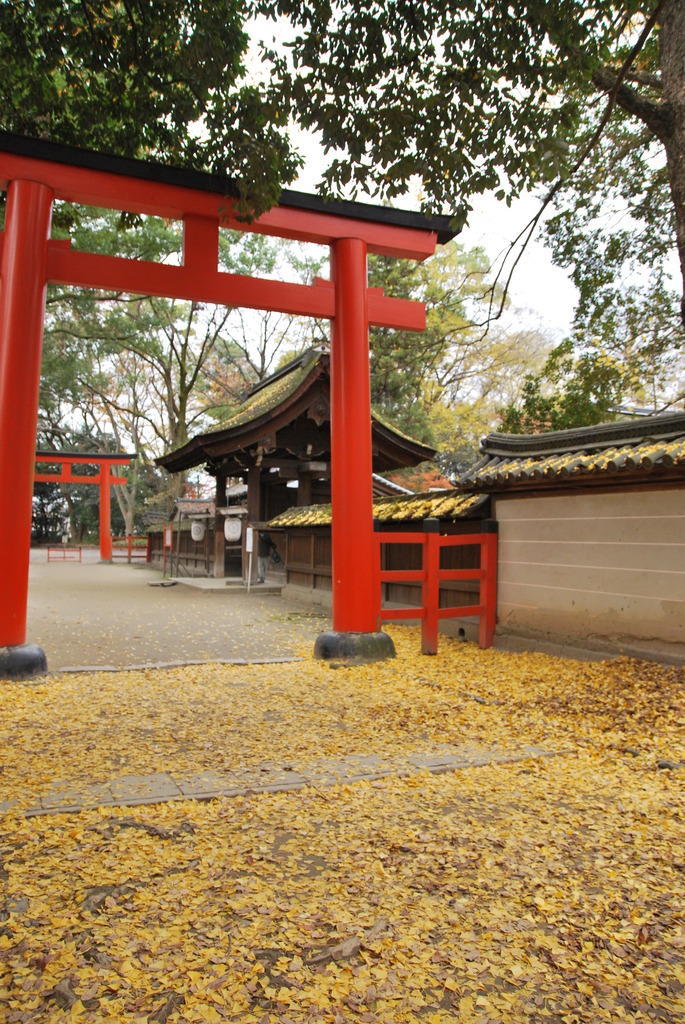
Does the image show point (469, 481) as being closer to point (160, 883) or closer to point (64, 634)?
point (64, 634)

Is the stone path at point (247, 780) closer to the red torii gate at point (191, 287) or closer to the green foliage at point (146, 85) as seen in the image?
the red torii gate at point (191, 287)

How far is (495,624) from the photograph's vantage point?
7.91 meters

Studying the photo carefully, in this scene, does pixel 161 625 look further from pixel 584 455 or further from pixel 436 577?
pixel 584 455

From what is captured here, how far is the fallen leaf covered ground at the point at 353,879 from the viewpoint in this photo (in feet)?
6.30

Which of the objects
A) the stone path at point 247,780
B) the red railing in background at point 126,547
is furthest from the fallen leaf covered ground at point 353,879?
the red railing in background at point 126,547

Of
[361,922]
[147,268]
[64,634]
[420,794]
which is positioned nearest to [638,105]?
[147,268]

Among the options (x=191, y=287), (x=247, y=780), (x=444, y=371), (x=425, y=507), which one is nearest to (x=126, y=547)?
(x=444, y=371)

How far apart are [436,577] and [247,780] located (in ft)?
13.4

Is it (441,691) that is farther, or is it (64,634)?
(64,634)

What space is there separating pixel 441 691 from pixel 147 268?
4.94m

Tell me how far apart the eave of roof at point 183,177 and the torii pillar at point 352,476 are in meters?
0.36

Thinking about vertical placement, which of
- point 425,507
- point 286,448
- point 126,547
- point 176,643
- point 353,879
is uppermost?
point 286,448

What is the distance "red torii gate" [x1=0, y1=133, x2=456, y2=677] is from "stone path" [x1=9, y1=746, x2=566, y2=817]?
111 inches

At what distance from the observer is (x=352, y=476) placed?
275 inches
